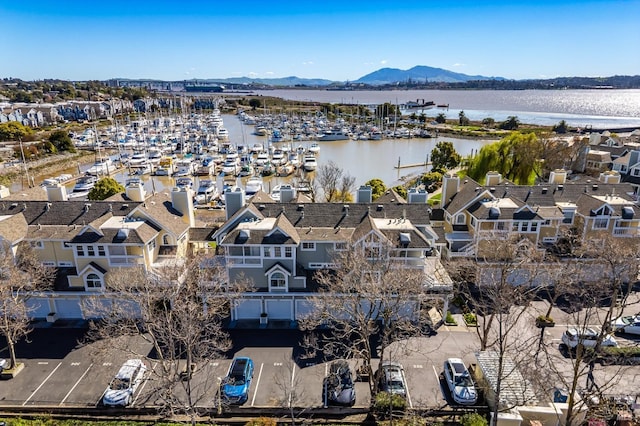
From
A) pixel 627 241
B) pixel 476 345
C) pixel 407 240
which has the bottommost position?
pixel 476 345

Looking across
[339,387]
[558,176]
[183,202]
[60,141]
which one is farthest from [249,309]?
[60,141]

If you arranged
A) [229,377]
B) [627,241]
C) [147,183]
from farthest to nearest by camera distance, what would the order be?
[147,183], [627,241], [229,377]

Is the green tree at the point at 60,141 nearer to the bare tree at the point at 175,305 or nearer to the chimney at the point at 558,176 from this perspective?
the bare tree at the point at 175,305

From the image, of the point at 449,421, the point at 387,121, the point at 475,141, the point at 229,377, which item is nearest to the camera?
the point at 449,421

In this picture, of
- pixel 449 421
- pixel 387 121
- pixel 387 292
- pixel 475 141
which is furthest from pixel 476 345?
pixel 387 121

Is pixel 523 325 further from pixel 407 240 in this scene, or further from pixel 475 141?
pixel 475 141

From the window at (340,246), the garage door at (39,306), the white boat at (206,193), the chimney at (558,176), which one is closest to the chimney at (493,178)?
the chimney at (558,176)
